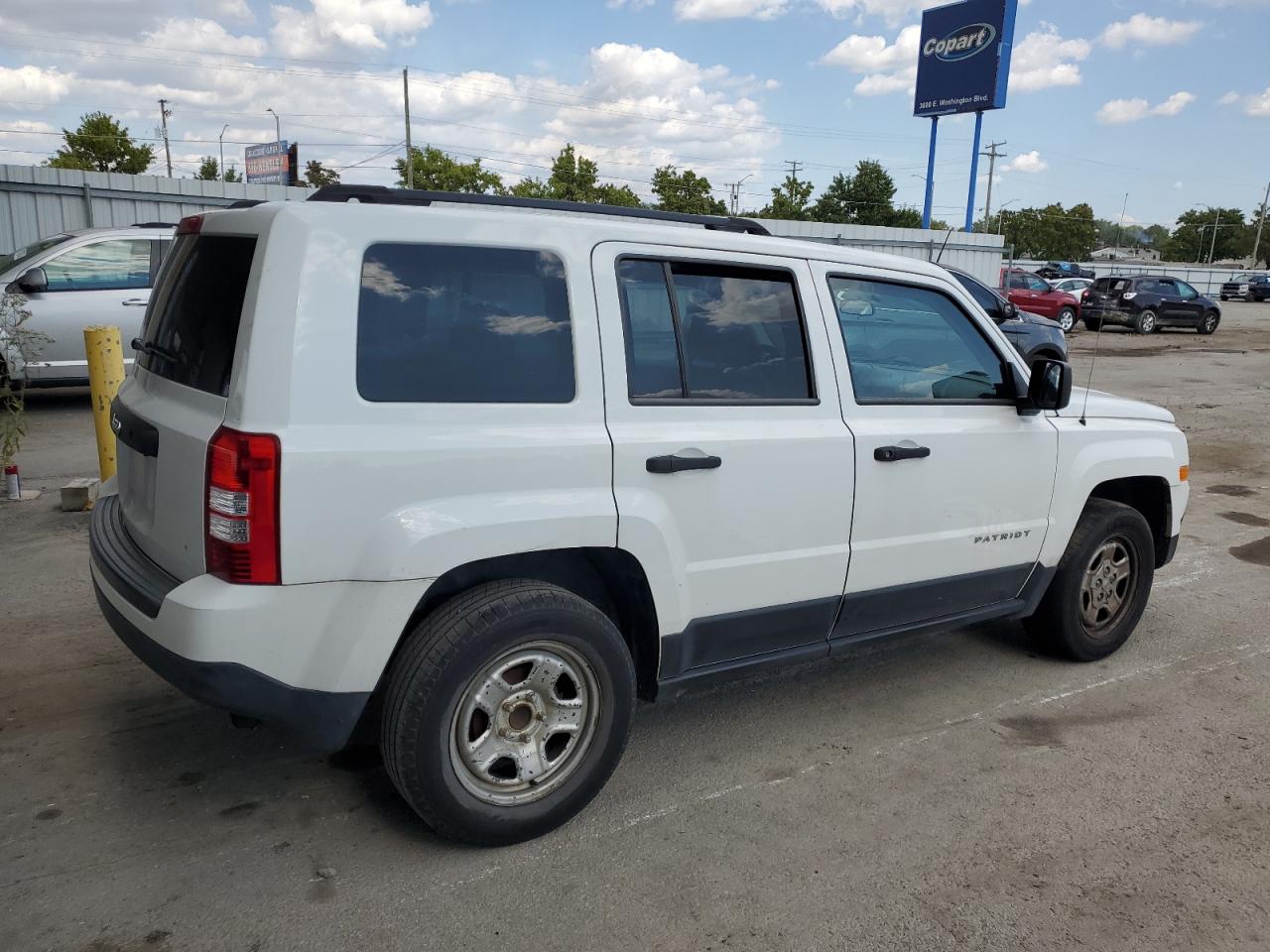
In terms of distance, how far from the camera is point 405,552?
2.77 meters

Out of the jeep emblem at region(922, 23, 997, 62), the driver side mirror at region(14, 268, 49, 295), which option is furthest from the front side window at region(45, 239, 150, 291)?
the jeep emblem at region(922, 23, 997, 62)

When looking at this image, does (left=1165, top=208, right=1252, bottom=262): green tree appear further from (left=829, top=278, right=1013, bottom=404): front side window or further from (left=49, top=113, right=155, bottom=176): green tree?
(left=829, top=278, right=1013, bottom=404): front side window

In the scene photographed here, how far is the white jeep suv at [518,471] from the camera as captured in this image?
2707 millimetres

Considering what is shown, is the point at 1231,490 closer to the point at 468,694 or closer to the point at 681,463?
the point at 681,463

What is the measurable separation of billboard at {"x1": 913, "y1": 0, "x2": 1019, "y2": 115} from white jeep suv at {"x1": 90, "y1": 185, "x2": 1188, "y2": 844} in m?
35.7

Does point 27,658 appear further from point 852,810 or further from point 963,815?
point 963,815

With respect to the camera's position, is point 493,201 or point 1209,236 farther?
point 1209,236

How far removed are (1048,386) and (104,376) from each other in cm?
601

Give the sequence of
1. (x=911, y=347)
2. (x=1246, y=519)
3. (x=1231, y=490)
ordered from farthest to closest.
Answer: (x=1231, y=490), (x=1246, y=519), (x=911, y=347)

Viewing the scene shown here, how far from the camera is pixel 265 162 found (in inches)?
2146

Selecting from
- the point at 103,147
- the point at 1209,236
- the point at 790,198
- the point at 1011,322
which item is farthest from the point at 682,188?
the point at 1209,236

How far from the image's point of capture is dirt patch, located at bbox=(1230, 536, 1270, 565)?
264 inches

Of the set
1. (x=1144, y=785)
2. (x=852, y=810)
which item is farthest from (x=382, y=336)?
(x=1144, y=785)

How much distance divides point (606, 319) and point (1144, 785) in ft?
8.48
